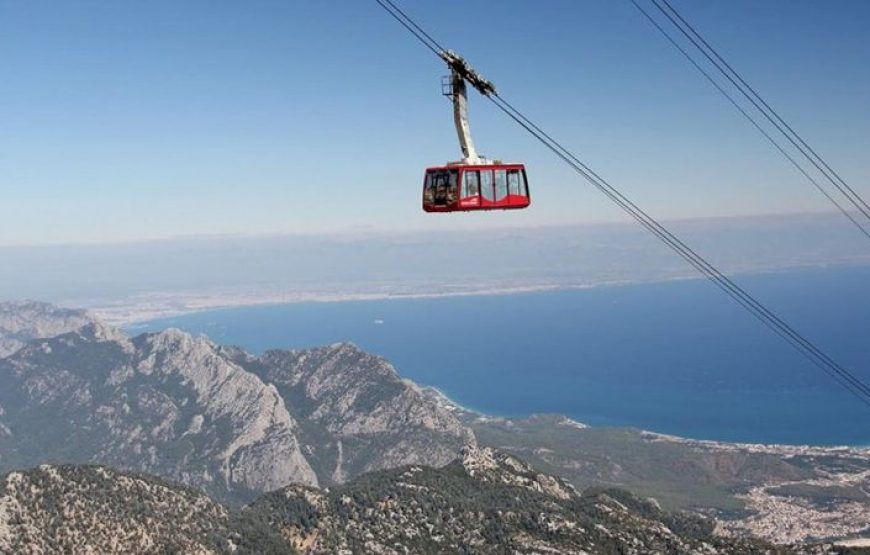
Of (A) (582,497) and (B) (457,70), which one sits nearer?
(B) (457,70)

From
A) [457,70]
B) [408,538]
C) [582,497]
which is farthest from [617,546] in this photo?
[457,70]

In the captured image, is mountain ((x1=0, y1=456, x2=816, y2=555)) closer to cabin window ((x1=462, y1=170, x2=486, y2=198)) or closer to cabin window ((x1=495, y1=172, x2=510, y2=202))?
cabin window ((x1=495, y1=172, x2=510, y2=202))

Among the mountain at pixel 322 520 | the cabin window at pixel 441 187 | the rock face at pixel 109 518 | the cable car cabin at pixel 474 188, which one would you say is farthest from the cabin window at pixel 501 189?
the rock face at pixel 109 518

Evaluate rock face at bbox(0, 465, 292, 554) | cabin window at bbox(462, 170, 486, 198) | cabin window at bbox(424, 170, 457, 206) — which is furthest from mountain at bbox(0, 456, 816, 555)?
cabin window at bbox(462, 170, 486, 198)

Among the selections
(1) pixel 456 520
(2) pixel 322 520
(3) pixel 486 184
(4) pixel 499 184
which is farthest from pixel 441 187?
(1) pixel 456 520

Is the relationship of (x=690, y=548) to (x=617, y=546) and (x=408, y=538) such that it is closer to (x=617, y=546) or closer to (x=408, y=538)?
(x=617, y=546)

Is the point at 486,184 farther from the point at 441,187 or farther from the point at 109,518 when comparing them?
the point at 109,518
